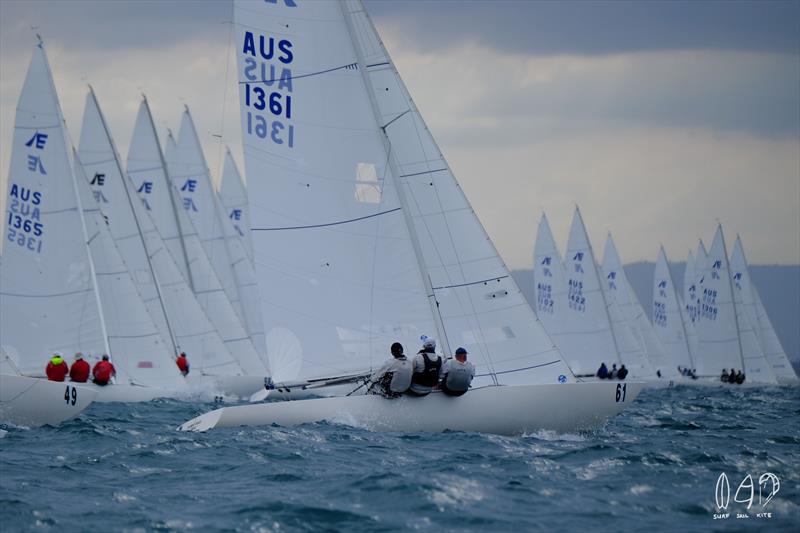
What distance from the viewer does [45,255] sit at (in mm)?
27656

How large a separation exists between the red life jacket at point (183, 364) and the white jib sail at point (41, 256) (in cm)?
424

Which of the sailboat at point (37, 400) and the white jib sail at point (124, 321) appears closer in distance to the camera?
the sailboat at point (37, 400)

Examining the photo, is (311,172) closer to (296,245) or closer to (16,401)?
(296,245)

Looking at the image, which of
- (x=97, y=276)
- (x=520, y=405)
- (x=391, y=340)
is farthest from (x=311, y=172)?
(x=97, y=276)

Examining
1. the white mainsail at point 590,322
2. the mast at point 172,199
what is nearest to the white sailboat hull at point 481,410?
the mast at point 172,199

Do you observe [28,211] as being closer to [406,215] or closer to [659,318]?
[406,215]

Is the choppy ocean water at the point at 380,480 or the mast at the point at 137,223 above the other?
the mast at the point at 137,223

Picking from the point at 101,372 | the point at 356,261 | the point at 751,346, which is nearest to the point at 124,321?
the point at 101,372

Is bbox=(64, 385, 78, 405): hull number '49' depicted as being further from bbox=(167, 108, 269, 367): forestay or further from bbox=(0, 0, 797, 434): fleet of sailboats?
bbox=(167, 108, 269, 367): forestay

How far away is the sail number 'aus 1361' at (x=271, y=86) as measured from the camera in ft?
61.6

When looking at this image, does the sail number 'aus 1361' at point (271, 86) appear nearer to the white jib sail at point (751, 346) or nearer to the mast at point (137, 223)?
the mast at point (137, 223)

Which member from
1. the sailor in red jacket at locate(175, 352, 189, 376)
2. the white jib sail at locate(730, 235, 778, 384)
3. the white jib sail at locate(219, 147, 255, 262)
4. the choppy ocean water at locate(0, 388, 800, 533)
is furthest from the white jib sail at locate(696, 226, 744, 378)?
the choppy ocean water at locate(0, 388, 800, 533)

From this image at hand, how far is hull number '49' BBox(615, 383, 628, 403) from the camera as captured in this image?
672 inches

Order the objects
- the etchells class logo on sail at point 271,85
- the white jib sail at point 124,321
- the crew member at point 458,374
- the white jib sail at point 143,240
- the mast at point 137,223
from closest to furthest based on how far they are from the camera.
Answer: the crew member at point 458,374 → the etchells class logo on sail at point 271,85 → the white jib sail at point 124,321 → the mast at point 137,223 → the white jib sail at point 143,240
